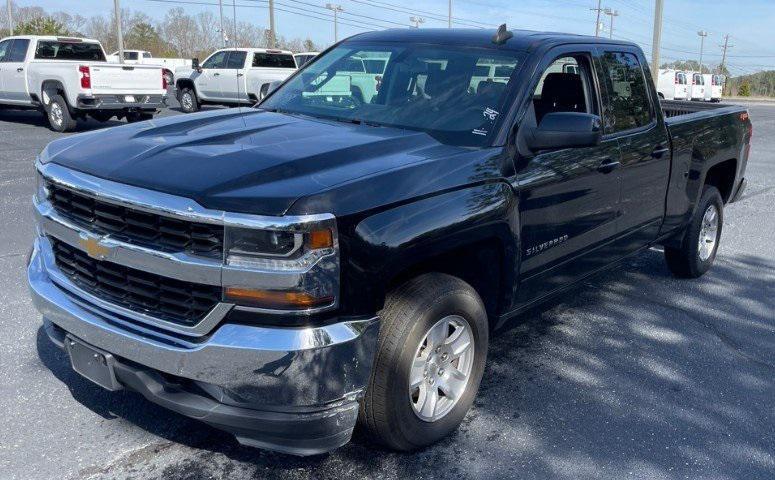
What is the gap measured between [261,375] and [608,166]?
2649mm

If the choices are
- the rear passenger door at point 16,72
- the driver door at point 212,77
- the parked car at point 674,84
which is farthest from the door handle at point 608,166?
the parked car at point 674,84

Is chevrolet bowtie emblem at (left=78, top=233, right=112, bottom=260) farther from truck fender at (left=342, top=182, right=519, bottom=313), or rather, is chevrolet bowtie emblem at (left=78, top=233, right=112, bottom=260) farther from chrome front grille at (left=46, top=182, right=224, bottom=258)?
truck fender at (left=342, top=182, right=519, bottom=313)

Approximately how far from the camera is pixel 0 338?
4434 mm

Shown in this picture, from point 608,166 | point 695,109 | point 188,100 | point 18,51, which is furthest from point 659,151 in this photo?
point 188,100

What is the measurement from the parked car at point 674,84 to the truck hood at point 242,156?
44872 mm

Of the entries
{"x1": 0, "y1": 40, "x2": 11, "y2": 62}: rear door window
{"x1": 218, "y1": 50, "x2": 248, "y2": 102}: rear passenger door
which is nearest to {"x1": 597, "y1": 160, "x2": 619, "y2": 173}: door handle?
{"x1": 0, "y1": 40, "x2": 11, "y2": 62}: rear door window

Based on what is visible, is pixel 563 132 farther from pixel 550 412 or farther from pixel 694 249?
pixel 694 249

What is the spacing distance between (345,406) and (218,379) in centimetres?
49

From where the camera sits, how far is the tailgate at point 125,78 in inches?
579

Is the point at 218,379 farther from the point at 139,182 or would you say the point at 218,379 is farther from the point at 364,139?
the point at 364,139

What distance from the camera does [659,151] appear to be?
5012 millimetres

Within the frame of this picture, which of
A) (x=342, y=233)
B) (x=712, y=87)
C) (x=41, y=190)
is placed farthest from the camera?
(x=712, y=87)

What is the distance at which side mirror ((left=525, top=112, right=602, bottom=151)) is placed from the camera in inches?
145

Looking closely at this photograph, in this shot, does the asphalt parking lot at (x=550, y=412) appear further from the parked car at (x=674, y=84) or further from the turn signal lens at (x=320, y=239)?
the parked car at (x=674, y=84)
